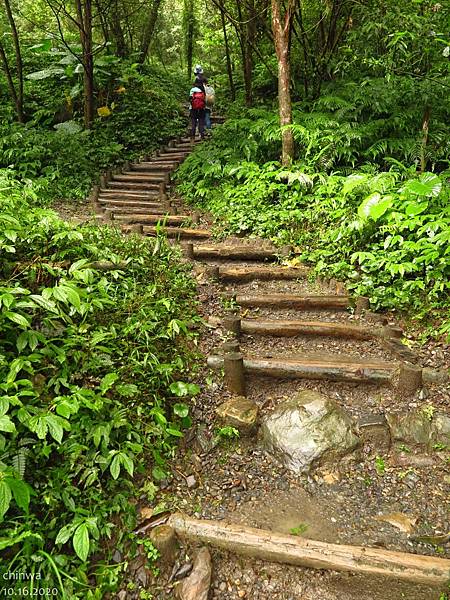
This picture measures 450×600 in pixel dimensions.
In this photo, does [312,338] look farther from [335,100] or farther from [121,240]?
[335,100]

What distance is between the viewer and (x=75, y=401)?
242 centimetres

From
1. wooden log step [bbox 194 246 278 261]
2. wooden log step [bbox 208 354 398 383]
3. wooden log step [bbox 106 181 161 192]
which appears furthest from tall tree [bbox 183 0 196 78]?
wooden log step [bbox 208 354 398 383]

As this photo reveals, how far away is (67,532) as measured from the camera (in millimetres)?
2172

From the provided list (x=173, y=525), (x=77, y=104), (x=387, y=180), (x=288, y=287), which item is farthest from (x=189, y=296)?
(x=77, y=104)

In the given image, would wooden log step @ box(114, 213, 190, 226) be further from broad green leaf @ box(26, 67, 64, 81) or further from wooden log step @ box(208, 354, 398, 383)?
broad green leaf @ box(26, 67, 64, 81)

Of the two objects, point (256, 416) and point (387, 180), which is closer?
point (256, 416)

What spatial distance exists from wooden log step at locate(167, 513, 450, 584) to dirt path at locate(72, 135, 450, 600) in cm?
7

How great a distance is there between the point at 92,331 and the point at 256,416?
62.8 inches

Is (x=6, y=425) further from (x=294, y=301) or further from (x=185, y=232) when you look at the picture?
(x=185, y=232)

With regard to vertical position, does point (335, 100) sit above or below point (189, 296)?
above

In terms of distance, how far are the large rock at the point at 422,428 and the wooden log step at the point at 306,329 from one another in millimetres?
1062

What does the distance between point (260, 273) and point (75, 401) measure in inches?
134

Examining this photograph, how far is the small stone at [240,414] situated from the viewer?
3.25 m

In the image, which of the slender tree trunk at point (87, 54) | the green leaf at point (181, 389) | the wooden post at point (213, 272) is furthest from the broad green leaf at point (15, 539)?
the slender tree trunk at point (87, 54)
